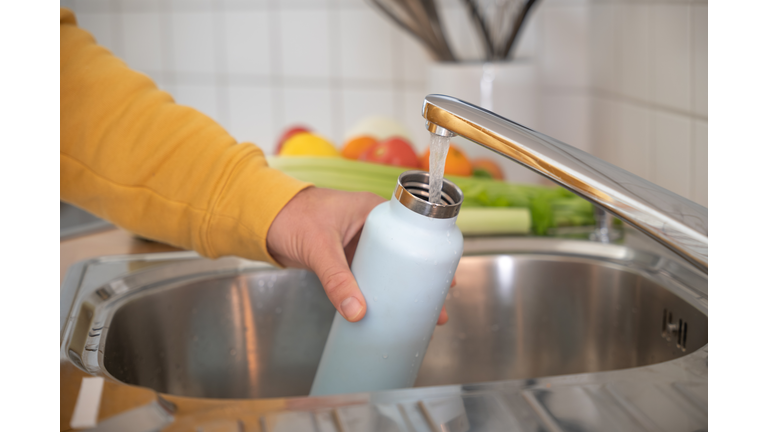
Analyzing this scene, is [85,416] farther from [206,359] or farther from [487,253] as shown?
[487,253]

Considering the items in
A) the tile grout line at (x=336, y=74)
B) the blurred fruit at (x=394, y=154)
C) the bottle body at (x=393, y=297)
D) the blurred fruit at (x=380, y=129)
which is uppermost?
the tile grout line at (x=336, y=74)

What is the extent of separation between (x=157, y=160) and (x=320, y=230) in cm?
19

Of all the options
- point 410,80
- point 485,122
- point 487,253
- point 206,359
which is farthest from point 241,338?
point 410,80

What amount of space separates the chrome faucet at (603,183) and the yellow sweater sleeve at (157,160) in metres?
0.25

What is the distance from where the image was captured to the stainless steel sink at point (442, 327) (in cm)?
67

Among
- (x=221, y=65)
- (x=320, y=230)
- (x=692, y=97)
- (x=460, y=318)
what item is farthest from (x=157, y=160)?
(x=221, y=65)

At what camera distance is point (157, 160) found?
2.06ft

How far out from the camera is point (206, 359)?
2.43ft

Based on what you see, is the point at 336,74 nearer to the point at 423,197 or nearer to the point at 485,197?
the point at 485,197

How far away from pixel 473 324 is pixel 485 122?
0.45 metres

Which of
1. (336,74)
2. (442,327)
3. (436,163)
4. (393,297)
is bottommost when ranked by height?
(442,327)

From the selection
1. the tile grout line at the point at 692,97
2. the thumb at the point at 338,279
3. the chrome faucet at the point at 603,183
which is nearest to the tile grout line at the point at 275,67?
the tile grout line at the point at 692,97

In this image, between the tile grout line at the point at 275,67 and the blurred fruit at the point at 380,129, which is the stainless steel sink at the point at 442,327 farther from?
the tile grout line at the point at 275,67

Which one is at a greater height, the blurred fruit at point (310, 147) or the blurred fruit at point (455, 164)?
the blurred fruit at point (310, 147)
